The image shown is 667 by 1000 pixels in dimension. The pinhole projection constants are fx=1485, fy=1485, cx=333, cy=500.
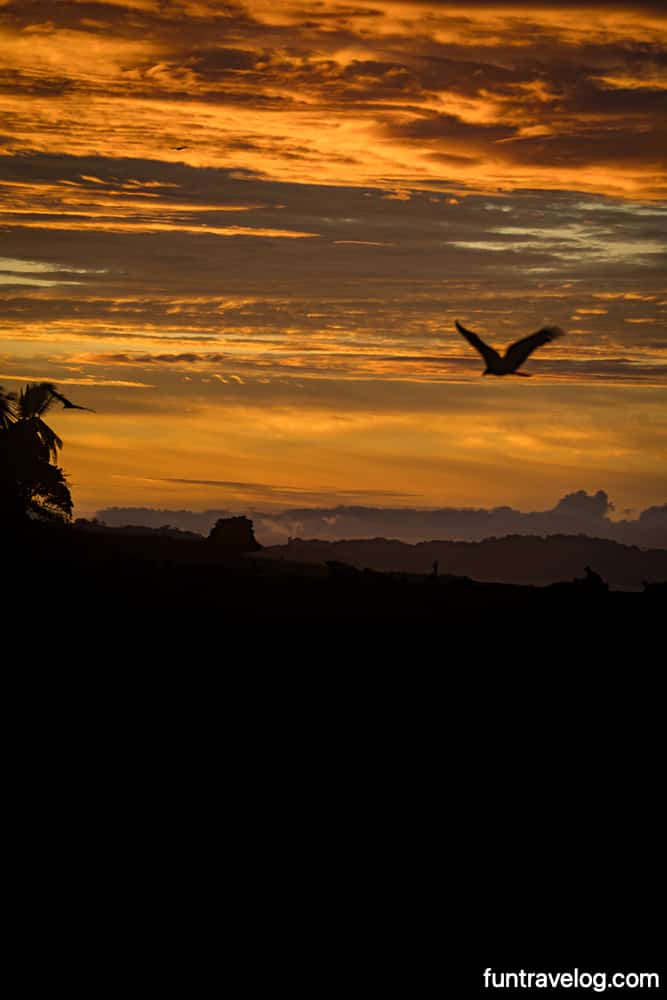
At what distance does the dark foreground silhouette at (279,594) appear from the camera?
3553 cm

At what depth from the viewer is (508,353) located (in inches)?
1286

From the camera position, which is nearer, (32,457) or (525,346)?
(525,346)

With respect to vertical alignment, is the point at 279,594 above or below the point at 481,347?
below

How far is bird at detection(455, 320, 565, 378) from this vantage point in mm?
31312

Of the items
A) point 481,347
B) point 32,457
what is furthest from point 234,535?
point 481,347

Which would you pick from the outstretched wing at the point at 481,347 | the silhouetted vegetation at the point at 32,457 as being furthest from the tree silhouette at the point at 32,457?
the outstretched wing at the point at 481,347

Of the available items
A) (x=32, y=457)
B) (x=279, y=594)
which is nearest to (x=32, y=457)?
(x=32, y=457)

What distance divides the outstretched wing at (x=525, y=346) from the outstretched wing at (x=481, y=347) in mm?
381

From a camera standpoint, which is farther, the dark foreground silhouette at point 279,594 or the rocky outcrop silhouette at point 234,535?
the rocky outcrop silhouette at point 234,535

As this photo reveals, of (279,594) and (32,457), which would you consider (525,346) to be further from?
(32,457)

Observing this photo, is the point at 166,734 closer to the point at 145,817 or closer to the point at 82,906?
the point at 145,817

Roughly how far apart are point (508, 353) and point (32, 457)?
20.3 metres

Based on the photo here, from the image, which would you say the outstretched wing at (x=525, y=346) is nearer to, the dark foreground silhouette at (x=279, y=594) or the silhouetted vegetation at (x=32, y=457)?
the dark foreground silhouette at (x=279, y=594)

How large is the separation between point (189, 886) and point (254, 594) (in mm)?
14326
